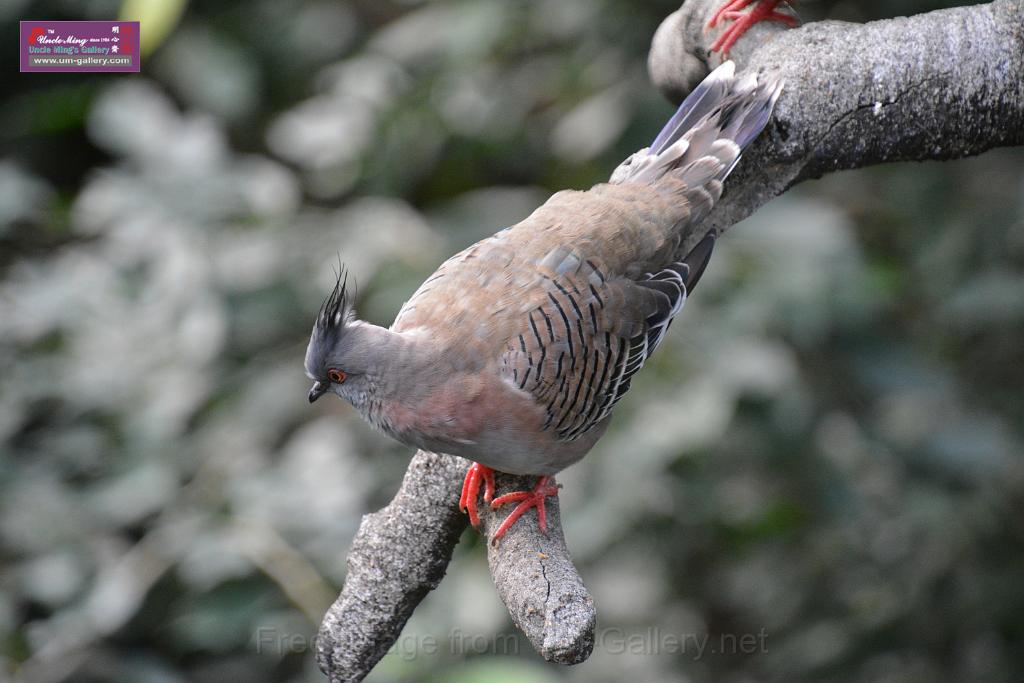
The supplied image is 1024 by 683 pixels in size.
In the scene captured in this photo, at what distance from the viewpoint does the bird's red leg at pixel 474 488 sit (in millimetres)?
2721

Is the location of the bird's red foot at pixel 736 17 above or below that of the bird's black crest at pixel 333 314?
above

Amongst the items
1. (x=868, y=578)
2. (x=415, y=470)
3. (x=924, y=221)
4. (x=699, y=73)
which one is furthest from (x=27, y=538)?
(x=924, y=221)

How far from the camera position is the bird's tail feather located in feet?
9.35

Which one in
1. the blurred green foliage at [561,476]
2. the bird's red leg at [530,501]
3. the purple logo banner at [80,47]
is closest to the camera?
the bird's red leg at [530,501]

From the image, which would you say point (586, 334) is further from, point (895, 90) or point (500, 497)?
point (895, 90)

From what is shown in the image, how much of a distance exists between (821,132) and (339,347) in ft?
4.52

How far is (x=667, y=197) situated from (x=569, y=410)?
70 centimetres

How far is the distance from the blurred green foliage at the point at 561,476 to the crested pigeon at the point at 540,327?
0.45 meters

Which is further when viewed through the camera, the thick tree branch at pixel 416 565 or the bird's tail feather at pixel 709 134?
the bird's tail feather at pixel 709 134

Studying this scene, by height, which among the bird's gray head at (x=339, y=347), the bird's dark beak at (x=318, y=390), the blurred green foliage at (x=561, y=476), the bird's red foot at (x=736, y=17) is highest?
the bird's red foot at (x=736, y=17)

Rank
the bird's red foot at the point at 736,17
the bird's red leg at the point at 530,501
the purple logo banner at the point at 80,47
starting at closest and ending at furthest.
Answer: the bird's red leg at the point at 530,501 < the bird's red foot at the point at 736,17 < the purple logo banner at the point at 80,47

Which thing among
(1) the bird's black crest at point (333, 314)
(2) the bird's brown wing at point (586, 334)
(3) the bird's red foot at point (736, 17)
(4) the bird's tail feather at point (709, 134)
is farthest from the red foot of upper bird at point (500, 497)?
(3) the bird's red foot at point (736, 17)

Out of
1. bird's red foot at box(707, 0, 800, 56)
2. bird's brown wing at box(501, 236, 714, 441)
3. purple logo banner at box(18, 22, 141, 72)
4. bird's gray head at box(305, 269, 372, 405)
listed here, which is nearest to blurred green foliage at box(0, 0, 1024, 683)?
purple logo banner at box(18, 22, 141, 72)

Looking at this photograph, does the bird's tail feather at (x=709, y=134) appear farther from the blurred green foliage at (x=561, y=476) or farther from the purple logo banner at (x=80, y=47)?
the purple logo banner at (x=80, y=47)
